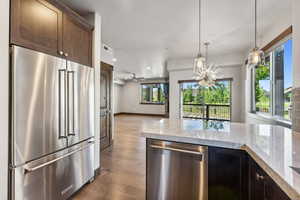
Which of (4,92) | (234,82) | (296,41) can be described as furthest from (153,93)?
(4,92)

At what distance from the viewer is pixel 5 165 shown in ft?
4.33

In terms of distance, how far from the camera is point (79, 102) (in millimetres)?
2109

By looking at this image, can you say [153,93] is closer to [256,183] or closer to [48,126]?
[48,126]

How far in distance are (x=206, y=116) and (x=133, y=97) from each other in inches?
254

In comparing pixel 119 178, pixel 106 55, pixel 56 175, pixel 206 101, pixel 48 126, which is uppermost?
pixel 106 55

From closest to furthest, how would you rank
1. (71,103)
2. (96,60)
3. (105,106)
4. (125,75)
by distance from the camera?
(71,103) → (96,60) → (105,106) → (125,75)

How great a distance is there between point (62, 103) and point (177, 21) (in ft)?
7.91

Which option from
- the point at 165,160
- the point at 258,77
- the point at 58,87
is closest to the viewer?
the point at 165,160

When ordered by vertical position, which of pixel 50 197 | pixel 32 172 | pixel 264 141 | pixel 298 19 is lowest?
pixel 50 197

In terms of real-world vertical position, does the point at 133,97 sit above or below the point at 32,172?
above

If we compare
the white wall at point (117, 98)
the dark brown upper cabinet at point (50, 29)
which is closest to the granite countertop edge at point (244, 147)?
the dark brown upper cabinet at point (50, 29)

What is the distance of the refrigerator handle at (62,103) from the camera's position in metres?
1.79

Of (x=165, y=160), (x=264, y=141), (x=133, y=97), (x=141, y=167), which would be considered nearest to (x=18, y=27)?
(x=165, y=160)

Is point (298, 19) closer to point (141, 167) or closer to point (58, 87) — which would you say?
point (58, 87)
